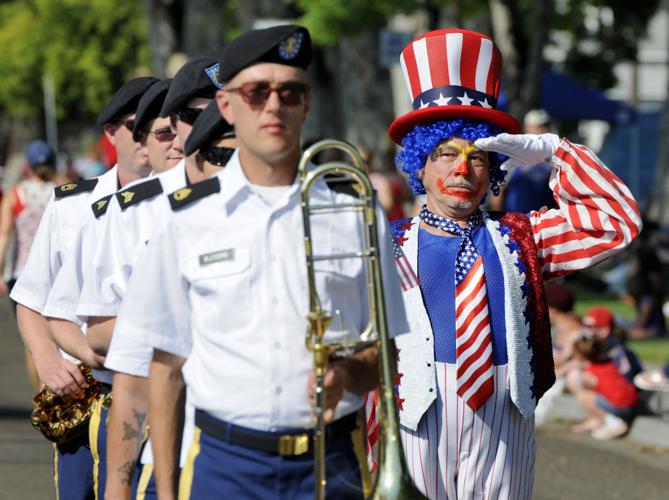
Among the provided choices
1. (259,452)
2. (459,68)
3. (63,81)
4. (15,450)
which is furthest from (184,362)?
(63,81)

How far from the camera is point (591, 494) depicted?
8.31 m

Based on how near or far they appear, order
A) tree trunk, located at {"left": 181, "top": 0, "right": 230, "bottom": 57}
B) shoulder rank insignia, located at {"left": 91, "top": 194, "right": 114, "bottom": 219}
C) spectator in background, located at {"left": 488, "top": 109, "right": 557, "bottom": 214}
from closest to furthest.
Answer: shoulder rank insignia, located at {"left": 91, "top": 194, "right": 114, "bottom": 219} < spectator in background, located at {"left": 488, "top": 109, "right": 557, "bottom": 214} < tree trunk, located at {"left": 181, "top": 0, "right": 230, "bottom": 57}

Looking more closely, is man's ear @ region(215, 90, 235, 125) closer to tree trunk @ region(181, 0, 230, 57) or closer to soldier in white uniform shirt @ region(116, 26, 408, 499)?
soldier in white uniform shirt @ region(116, 26, 408, 499)

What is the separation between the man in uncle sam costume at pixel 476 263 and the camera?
16.1 feet

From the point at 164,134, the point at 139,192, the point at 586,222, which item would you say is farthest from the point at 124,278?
the point at 586,222

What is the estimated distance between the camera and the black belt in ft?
11.8

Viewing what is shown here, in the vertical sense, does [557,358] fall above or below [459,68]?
below

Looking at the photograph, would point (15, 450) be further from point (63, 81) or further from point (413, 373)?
point (63, 81)

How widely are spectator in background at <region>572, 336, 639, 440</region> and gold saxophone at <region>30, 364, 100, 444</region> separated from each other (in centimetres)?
572

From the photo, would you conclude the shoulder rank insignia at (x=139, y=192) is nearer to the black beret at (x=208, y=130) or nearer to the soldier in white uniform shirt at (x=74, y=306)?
the soldier in white uniform shirt at (x=74, y=306)

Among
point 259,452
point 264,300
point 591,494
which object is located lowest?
point 591,494

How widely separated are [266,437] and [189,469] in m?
0.27

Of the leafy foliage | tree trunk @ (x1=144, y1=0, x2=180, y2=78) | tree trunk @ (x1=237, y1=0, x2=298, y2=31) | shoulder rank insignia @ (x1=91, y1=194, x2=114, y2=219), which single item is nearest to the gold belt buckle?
shoulder rank insignia @ (x1=91, y1=194, x2=114, y2=219)

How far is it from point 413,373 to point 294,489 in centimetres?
137
